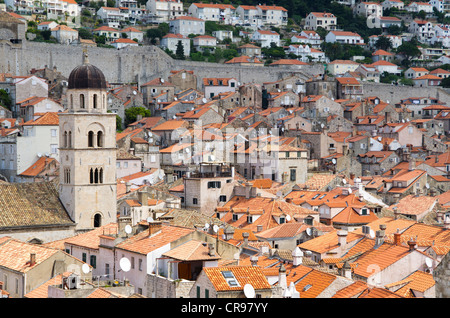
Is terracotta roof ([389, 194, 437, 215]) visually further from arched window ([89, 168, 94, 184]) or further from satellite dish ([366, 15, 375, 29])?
satellite dish ([366, 15, 375, 29])

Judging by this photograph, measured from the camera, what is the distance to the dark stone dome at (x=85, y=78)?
4148cm

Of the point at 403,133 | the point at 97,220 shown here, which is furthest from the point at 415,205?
the point at 403,133

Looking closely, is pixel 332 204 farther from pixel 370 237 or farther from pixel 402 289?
pixel 402 289

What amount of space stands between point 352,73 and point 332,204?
69.8 meters

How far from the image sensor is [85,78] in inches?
1638

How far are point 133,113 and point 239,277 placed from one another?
6178 centimetres

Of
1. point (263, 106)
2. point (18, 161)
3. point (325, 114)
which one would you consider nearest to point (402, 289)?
point (18, 161)

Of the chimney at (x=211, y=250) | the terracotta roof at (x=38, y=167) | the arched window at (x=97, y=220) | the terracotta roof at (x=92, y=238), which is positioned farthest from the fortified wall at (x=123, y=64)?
the chimney at (x=211, y=250)

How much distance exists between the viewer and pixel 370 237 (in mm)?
34344

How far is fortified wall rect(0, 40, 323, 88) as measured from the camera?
93.2m

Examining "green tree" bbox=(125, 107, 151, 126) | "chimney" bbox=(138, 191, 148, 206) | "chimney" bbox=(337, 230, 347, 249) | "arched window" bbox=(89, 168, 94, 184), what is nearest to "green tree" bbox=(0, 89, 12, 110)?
"green tree" bbox=(125, 107, 151, 126)

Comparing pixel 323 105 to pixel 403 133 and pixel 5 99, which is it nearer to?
pixel 403 133
